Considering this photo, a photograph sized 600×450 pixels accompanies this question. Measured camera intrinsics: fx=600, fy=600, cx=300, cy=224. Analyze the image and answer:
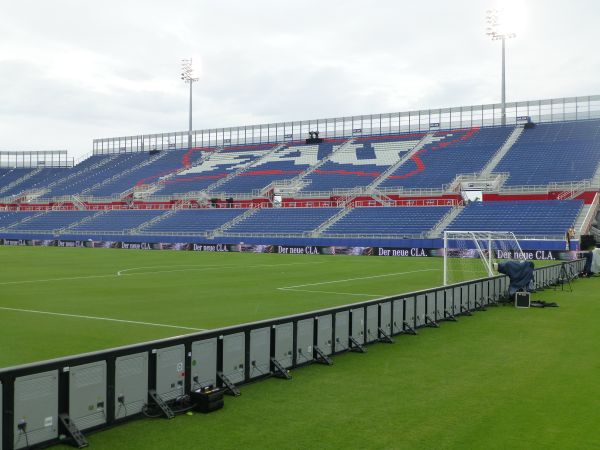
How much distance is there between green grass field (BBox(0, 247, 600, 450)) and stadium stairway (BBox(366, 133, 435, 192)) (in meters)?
48.5

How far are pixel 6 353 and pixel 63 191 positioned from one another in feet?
315

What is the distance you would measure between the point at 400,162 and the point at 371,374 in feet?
232

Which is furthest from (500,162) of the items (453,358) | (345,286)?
(453,358)

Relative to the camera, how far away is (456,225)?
6000cm

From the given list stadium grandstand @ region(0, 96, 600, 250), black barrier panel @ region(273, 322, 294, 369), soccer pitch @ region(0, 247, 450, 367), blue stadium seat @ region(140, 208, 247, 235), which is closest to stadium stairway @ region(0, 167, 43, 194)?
stadium grandstand @ region(0, 96, 600, 250)

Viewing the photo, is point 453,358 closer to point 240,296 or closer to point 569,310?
point 569,310

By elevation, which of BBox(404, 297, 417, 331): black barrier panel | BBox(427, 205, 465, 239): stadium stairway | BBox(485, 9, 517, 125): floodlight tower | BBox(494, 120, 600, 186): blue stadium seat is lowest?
BBox(404, 297, 417, 331): black barrier panel

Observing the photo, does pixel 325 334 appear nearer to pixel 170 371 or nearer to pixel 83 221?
pixel 170 371

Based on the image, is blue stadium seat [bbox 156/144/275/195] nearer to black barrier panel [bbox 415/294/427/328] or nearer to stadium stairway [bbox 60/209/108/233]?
stadium stairway [bbox 60/209/108/233]

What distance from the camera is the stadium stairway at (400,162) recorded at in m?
76.1

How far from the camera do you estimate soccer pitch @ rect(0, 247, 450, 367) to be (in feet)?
54.6

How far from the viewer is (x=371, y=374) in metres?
12.4

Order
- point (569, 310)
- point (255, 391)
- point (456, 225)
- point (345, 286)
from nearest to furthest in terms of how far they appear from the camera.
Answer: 1. point (255, 391)
2. point (569, 310)
3. point (345, 286)
4. point (456, 225)

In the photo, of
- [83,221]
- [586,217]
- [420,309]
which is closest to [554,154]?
[586,217]
